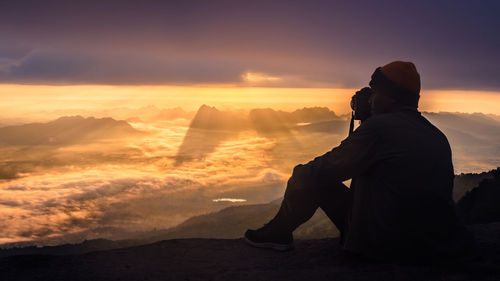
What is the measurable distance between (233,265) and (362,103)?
2.59 meters

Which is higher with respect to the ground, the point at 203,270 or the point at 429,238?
the point at 429,238

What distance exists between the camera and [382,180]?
13.1 ft

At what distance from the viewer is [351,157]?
4.02 m

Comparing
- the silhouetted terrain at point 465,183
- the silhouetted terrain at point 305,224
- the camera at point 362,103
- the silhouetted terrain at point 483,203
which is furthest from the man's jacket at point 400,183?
the silhouetted terrain at point 465,183

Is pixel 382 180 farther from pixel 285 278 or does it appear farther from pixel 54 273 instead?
pixel 54 273

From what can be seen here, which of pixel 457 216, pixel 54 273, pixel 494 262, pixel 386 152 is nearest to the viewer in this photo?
pixel 386 152

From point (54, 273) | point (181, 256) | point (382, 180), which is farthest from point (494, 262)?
point (54, 273)

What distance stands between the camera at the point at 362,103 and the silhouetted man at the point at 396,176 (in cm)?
30

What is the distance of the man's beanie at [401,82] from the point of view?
13.6 feet

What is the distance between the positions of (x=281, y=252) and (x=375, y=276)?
5.15 ft

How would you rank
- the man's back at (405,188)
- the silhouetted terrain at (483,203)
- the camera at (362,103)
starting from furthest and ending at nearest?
the silhouetted terrain at (483,203)
the camera at (362,103)
the man's back at (405,188)

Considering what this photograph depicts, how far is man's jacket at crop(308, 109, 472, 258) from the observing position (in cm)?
390

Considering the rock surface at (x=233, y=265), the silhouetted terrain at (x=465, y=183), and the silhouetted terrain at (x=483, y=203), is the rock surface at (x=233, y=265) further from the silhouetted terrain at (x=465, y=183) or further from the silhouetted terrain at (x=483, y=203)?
the silhouetted terrain at (x=465, y=183)

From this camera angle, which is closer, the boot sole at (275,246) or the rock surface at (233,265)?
the rock surface at (233,265)
